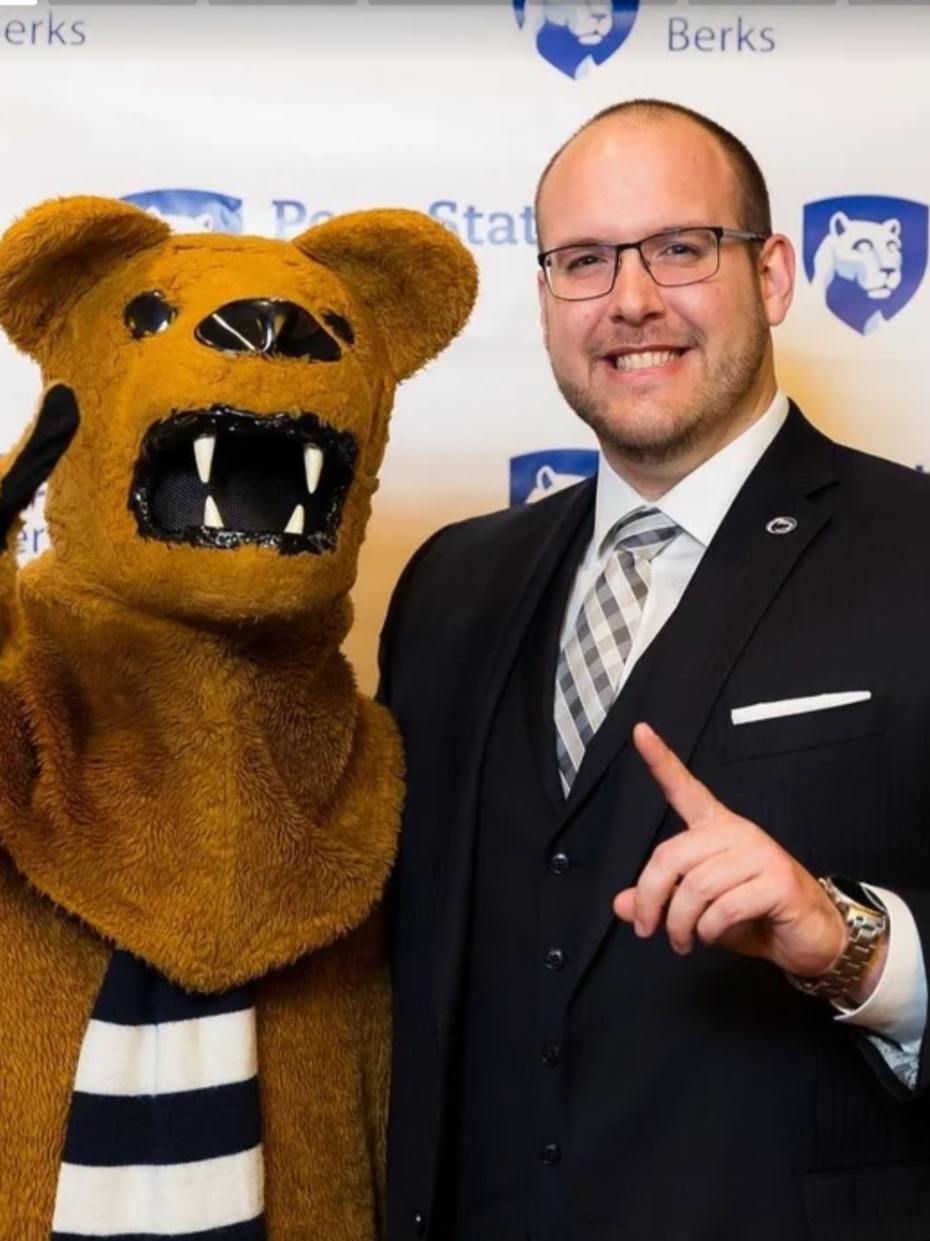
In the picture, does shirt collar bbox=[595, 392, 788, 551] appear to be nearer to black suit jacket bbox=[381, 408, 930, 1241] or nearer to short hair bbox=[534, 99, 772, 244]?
black suit jacket bbox=[381, 408, 930, 1241]

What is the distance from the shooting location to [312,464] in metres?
1.11

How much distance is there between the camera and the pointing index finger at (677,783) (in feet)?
3.35

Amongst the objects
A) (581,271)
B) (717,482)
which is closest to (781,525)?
(717,482)

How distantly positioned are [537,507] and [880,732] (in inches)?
20.1

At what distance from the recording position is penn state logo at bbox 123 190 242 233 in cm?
180

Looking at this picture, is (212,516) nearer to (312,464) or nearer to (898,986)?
(312,464)

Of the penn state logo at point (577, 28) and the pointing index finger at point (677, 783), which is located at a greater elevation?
the penn state logo at point (577, 28)

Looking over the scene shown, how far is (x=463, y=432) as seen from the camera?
6.00 feet

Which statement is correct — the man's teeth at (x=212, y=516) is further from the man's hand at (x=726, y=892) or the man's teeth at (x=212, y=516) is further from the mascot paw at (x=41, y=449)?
the man's hand at (x=726, y=892)

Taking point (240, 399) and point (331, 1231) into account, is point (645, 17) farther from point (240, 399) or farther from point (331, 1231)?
point (331, 1231)

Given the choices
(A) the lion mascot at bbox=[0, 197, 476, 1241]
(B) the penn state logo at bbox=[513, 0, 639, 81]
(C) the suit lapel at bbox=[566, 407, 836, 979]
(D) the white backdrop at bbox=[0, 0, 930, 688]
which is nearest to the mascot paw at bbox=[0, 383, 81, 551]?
(A) the lion mascot at bbox=[0, 197, 476, 1241]

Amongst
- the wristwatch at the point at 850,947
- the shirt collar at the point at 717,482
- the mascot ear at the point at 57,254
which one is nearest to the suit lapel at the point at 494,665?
the shirt collar at the point at 717,482

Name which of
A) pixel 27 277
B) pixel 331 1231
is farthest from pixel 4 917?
pixel 27 277

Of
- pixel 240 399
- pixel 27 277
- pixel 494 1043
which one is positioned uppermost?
pixel 27 277
